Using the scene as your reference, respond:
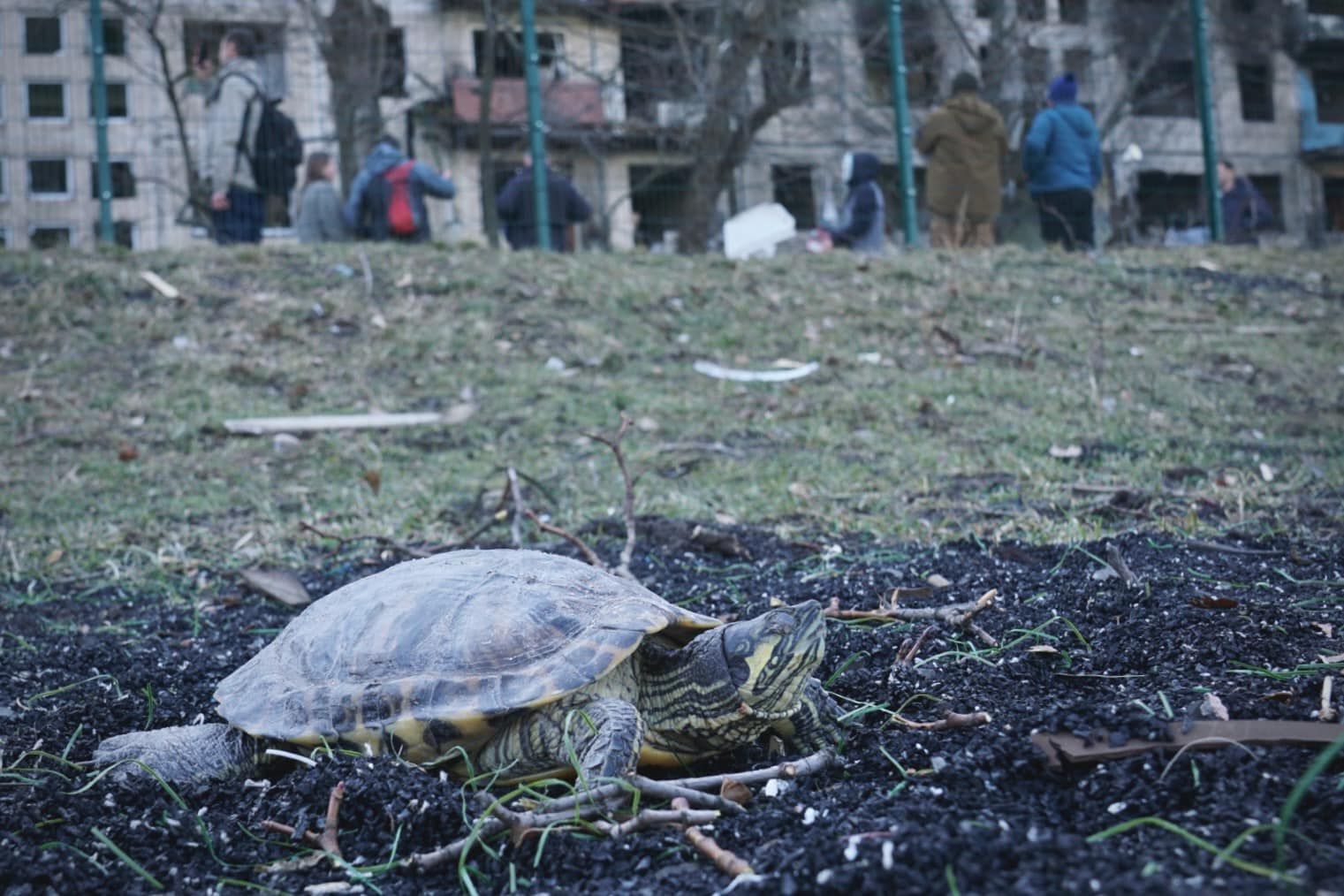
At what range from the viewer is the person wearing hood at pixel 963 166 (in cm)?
1202

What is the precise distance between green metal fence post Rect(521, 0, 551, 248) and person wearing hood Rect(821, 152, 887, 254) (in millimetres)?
3439

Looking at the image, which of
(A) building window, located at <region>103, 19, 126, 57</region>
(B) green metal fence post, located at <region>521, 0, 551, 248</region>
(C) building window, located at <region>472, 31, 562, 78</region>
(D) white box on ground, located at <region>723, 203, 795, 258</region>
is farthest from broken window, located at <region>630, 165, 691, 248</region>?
(A) building window, located at <region>103, 19, 126, 57</region>

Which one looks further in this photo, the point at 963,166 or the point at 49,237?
the point at 963,166

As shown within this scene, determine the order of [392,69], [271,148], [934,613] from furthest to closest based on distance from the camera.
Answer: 1. [392,69]
2. [271,148]
3. [934,613]

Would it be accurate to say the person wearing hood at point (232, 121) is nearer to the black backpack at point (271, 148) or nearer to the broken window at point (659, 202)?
the black backpack at point (271, 148)

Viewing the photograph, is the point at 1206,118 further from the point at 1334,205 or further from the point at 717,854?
the point at 717,854

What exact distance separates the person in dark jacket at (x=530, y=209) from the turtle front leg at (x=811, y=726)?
9.01m

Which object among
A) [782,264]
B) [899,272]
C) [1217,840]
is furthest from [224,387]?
[1217,840]

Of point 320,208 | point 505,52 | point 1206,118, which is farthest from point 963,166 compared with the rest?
point 320,208

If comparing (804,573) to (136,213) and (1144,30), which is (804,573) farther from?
(1144,30)

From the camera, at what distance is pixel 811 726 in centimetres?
265

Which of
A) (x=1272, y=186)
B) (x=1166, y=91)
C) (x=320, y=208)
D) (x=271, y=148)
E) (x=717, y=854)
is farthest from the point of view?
(x=1272, y=186)

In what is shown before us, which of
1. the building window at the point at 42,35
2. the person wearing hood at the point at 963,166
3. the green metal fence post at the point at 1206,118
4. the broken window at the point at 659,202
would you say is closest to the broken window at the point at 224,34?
the building window at the point at 42,35

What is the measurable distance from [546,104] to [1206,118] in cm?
751
